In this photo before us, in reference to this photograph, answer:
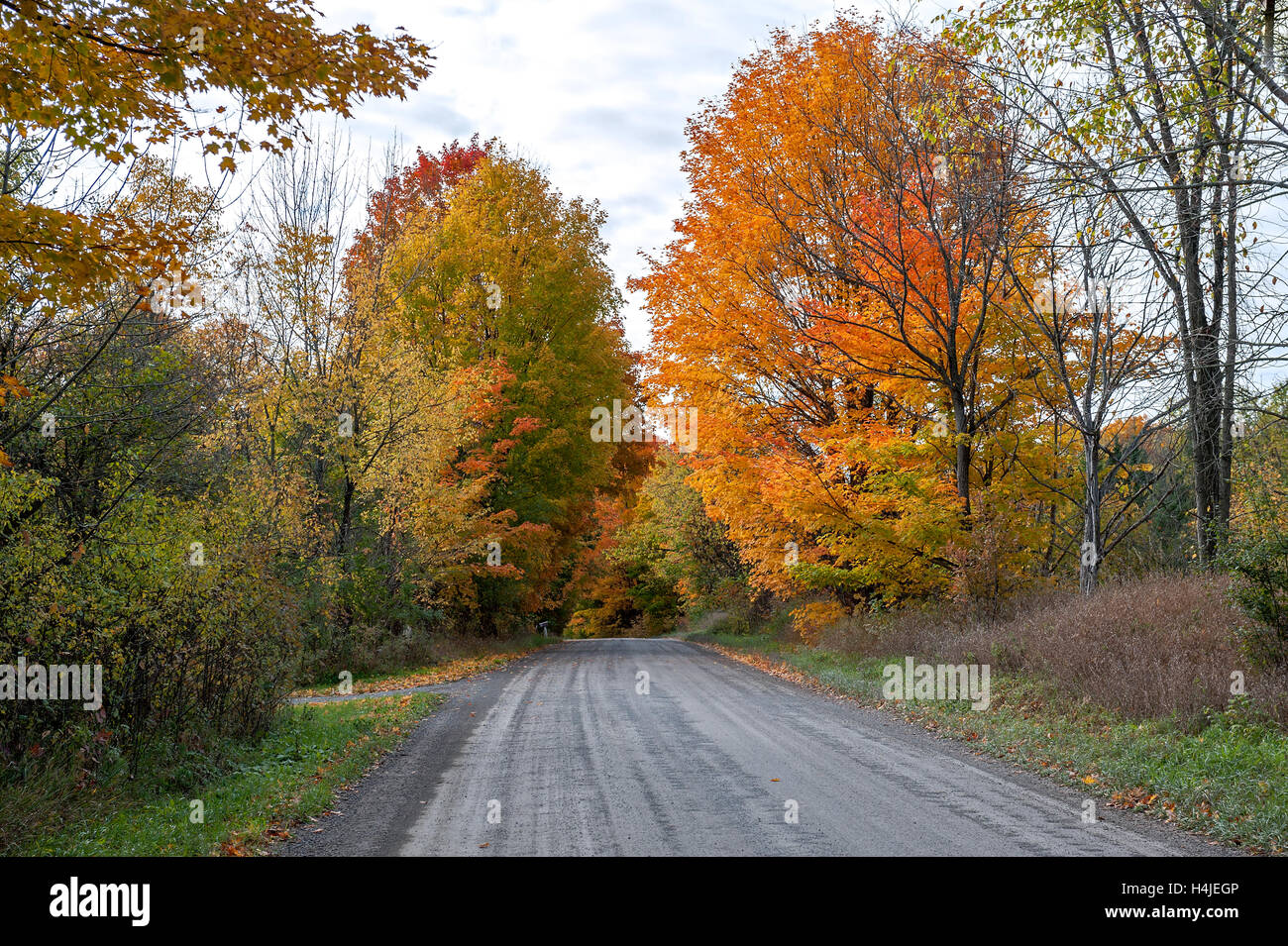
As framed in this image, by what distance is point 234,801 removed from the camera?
Result: 25.4 ft

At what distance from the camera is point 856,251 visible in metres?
18.3

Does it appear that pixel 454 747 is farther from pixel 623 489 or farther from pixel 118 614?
pixel 623 489

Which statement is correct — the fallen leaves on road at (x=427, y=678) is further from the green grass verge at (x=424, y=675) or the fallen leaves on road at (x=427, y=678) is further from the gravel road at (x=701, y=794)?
Result: the gravel road at (x=701, y=794)

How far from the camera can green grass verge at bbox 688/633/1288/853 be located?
278 inches

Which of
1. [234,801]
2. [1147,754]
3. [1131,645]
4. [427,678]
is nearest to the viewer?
[234,801]

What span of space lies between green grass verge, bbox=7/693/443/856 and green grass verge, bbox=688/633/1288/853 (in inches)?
290

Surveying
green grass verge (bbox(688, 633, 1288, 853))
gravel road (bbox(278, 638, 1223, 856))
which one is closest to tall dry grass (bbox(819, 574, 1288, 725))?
green grass verge (bbox(688, 633, 1288, 853))

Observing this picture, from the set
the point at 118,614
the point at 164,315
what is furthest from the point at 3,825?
the point at 164,315

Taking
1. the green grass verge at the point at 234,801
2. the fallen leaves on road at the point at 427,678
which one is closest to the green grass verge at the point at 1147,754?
the green grass verge at the point at 234,801

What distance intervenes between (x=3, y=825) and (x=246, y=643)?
3.96 meters

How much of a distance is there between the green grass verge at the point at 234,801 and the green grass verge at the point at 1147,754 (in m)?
7.36

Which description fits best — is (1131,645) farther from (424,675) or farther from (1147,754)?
(424,675)

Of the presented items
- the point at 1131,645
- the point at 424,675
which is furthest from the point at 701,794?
the point at 424,675

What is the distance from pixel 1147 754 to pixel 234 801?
346 inches
